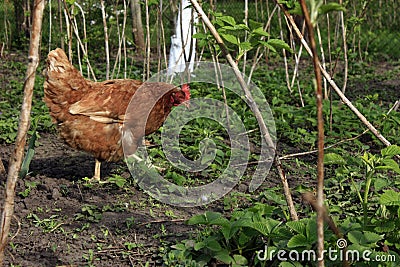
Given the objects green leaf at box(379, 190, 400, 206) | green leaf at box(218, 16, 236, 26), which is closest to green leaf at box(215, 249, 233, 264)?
green leaf at box(379, 190, 400, 206)

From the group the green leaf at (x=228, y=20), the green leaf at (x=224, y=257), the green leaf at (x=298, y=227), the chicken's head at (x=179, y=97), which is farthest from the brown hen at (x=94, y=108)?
the green leaf at (x=298, y=227)

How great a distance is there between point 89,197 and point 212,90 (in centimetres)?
353

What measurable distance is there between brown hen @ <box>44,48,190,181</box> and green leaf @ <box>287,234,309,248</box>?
2.40 m

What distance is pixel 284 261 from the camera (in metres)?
2.80

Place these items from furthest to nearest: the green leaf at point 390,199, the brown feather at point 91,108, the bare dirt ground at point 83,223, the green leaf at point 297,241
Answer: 1. the brown feather at point 91,108
2. the bare dirt ground at point 83,223
3. the green leaf at point 390,199
4. the green leaf at point 297,241

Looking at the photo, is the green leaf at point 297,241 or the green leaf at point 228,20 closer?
the green leaf at point 297,241

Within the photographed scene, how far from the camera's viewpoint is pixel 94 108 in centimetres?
474

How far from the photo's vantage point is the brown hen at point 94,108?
4697 millimetres

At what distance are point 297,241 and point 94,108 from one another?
252 centimetres

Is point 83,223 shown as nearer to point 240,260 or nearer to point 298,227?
point 240,260

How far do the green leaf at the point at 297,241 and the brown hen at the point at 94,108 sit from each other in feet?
7.88

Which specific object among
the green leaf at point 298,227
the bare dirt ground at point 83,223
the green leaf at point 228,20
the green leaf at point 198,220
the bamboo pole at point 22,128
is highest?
the green leaf at point 228,20

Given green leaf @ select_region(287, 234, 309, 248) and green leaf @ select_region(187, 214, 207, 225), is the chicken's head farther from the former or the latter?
green leaf @ select_region(287, 234, 309, 248)

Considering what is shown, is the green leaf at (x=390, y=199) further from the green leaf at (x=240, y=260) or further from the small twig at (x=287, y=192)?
the green leaf at (x=240, y=260)
